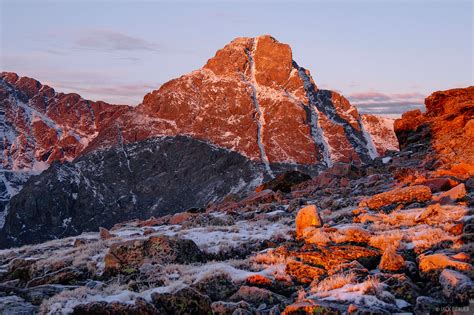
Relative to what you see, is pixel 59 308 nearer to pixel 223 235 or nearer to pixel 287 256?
pixel 287 256

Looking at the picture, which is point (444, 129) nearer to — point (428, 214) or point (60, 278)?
point (428, 214)

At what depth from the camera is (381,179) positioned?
1239 inches

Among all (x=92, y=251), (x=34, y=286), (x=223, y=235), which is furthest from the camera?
(x=223, y=235)

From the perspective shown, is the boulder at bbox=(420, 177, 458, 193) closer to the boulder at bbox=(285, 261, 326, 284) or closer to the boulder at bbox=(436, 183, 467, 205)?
the boulder at bbox=(436, 183, 467, 205)

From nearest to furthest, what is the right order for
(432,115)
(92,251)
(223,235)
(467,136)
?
(92,251), (223,235), (467,136), (432,115)

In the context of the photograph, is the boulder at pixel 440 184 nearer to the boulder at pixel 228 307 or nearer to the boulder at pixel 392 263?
the boulder at pixel 392 263

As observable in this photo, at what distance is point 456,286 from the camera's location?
9.46m

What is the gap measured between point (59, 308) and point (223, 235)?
9.86m

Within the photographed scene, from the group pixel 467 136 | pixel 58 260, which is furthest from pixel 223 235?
pixel 467 136

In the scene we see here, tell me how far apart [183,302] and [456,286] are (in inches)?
223

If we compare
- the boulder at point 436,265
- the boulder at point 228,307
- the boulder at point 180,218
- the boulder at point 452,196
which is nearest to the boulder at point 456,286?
the boulder at point 436,265

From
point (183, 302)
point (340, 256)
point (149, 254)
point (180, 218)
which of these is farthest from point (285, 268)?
point (180, 218)

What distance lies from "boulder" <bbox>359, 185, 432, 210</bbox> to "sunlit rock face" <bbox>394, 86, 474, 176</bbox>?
6.76 m

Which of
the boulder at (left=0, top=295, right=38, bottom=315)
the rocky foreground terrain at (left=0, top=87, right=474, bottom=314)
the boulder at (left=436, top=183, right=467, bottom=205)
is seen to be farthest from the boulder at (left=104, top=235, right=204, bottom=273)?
the boulder at (left=436, top=183, right=467, bottom=205)
